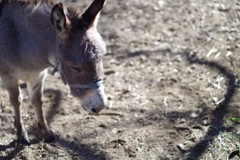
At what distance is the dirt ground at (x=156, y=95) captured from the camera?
12.4 feet

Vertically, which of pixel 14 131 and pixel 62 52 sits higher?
pixel 62 52

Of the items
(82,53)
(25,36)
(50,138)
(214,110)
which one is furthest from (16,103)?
(214,110)

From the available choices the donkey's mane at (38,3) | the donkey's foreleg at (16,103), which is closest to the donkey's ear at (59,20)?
the donkey's mane at (38,3)

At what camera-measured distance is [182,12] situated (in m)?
5.78

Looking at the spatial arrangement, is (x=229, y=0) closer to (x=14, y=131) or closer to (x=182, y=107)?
(x=182, y=107)

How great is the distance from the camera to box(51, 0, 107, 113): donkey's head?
3066mm

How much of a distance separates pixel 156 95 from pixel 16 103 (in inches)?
59.5

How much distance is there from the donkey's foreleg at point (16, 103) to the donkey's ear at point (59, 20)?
833mm

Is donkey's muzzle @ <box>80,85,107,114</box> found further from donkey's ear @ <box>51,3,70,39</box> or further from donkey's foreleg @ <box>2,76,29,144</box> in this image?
donkey's foreleg @ <box>2,76,29,144</box>

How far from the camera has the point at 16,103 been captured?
3852 millimetres

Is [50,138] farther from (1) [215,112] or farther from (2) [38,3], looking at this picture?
(1) [215,112]

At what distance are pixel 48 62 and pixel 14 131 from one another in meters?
1.00

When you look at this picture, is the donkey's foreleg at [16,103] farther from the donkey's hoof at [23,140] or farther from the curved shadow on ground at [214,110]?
the curved shadow on ground at [214,110]

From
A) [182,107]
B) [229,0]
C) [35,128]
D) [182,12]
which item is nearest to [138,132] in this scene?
[182,107]
